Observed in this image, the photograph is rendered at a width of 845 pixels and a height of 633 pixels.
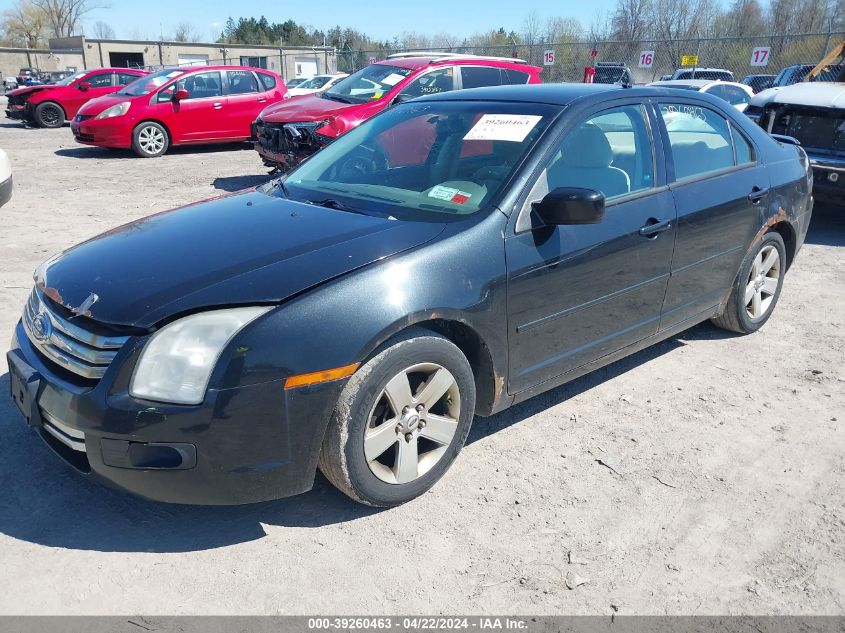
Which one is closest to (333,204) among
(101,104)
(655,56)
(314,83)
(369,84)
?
(369,84)

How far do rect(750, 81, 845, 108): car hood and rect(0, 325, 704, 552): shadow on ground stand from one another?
721 centimetres

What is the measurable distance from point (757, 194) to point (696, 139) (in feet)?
2.03

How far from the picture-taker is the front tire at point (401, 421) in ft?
8.82

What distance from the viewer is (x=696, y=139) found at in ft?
14.0

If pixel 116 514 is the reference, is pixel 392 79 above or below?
above

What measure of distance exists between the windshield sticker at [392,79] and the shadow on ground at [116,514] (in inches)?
308

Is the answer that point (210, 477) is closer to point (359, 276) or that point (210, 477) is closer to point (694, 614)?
point (359, 276)

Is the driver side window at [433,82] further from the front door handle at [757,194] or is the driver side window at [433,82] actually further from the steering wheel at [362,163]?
the steering wheel at [362,163]

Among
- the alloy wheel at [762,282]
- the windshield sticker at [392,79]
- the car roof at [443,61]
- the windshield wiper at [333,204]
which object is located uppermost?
the car roof at [443,61]

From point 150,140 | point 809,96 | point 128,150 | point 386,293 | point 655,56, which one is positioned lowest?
point 128,150

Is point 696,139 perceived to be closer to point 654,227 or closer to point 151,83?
point 654,227

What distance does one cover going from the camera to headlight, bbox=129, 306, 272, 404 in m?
2.46

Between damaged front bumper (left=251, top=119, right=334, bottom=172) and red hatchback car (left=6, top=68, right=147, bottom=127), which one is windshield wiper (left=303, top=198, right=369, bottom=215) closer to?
damaged front bumper (left=251, top=119, right=334, bottom=172)

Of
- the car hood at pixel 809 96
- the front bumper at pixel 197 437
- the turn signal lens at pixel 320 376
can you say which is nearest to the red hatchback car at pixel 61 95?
the car hood at pixel 809 96
